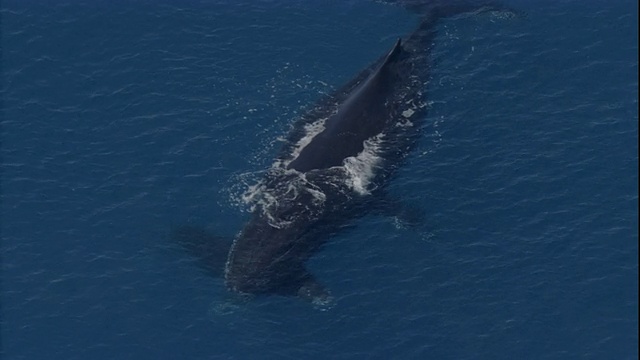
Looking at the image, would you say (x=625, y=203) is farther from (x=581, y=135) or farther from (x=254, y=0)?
(x=254, y=0)

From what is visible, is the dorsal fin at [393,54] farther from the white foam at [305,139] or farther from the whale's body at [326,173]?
the white foam at [305,139]

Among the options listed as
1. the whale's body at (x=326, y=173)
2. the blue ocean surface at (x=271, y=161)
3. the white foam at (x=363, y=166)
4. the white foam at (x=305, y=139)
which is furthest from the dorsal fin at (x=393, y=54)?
the white foam at (x=305, y=139)

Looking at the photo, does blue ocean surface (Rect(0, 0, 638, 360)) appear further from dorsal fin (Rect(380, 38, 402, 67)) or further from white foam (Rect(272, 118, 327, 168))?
dorsal fin (Rect(380, 38, 402, 67))

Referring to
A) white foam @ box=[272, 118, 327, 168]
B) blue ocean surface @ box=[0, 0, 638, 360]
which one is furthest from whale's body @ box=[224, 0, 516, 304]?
blue ocean surface @ box=[0, 0, 638, 360]

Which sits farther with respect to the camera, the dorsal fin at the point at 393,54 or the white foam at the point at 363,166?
the dorsal fin at the point at 393,54

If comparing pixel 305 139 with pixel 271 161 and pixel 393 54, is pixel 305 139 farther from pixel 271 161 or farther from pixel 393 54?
pixel 393 54

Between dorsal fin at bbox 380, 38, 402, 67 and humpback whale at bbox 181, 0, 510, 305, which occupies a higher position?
dorsal fin at bbox 380, 38, 402, 67

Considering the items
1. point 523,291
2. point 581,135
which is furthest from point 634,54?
point 523,291
